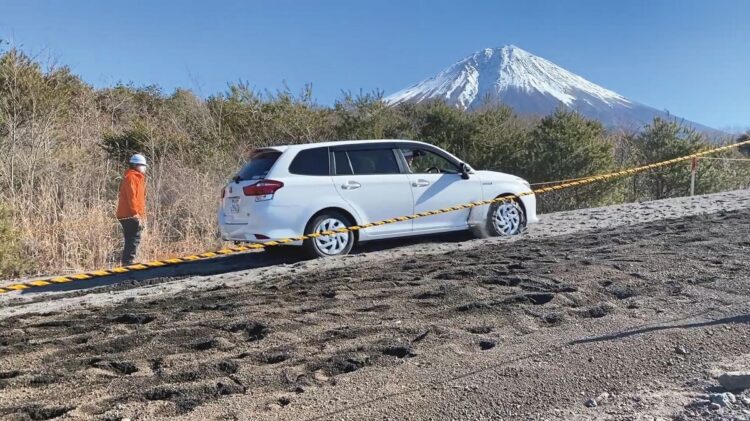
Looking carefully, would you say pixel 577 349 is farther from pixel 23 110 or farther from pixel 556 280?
pixel 23 110

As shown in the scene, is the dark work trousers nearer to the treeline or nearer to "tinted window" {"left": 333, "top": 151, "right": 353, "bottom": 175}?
the treeline

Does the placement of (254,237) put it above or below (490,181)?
below

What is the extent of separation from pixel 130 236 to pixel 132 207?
0.47 metres

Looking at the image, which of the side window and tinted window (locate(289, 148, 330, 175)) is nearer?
tinted window (locate(289, 148, 330, 175))

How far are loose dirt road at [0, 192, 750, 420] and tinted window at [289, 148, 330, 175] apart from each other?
1.64 m

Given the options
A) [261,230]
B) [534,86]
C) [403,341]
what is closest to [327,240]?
[261,230]

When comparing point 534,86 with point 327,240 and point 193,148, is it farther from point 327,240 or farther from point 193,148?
point 327,240

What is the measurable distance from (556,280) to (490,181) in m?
4.21

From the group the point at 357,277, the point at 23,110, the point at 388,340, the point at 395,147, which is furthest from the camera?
the point at 23,110

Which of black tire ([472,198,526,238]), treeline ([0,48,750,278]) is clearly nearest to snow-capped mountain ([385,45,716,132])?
treeline ([0,48,750,278])

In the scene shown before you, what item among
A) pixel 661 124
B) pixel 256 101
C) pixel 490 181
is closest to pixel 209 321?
pixel 490 181

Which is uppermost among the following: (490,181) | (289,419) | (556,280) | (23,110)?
(23,110)

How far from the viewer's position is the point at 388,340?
5066 mm

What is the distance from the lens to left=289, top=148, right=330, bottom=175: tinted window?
29.7ft
